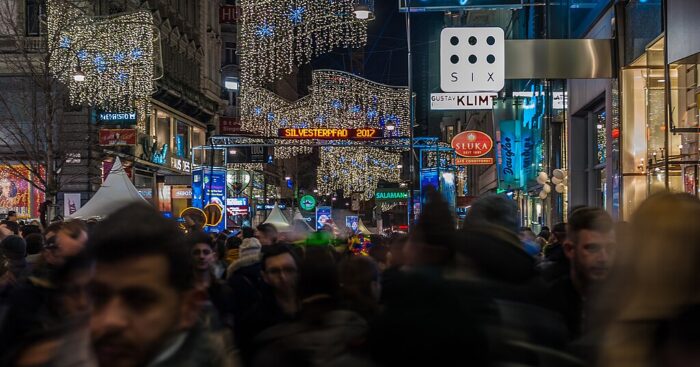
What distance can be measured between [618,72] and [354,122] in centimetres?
2375

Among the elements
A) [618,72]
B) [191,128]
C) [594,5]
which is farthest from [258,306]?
[191,128]

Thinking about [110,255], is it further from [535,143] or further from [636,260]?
[535,143]

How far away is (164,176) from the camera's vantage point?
45.8 meters

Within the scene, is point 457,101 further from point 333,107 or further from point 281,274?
point 281,274

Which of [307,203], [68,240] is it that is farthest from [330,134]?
[68,240]

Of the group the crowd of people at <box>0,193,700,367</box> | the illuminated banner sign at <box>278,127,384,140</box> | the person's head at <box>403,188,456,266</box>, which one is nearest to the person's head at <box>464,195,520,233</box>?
the crowd of people at <box>0,193,700,367</box>

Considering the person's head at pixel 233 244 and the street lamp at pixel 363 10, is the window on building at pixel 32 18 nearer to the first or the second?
the street lamp at pixel 363 10

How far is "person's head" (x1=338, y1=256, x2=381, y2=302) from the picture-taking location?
5.45 metres

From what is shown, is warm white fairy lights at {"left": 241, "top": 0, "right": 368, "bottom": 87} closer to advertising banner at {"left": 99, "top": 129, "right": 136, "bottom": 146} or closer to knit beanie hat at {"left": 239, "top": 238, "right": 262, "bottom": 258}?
advertising banner at {"left": 99, "top": 129, "right": 136, "bottom": 146}

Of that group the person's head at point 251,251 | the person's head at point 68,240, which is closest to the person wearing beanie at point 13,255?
the person's head at point 68,240

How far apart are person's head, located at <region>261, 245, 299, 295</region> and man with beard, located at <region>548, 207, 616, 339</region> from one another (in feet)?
6.04

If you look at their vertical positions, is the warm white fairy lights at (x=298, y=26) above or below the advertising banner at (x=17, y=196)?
above

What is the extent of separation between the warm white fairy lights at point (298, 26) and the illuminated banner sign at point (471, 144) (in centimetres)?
1226

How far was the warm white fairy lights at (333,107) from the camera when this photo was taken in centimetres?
3575
